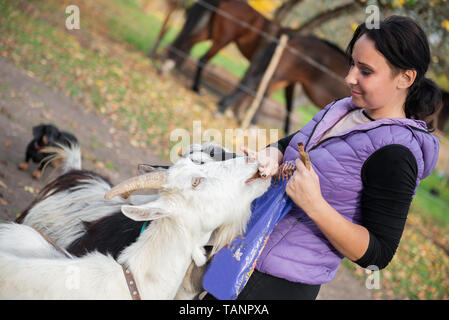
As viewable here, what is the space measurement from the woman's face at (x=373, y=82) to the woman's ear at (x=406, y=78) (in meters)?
0.01

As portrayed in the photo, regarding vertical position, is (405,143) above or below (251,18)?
below

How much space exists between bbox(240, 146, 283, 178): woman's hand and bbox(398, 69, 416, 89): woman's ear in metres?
0.65

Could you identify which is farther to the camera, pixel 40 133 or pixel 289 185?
pixel 40 133

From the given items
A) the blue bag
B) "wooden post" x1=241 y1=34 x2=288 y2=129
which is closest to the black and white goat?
the blue bag

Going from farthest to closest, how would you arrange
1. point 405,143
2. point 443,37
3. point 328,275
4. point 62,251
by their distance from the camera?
point 443,37
point 62,251
point 328,275
point 405,143

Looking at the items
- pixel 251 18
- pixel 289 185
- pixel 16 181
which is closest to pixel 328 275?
pixel 289 185

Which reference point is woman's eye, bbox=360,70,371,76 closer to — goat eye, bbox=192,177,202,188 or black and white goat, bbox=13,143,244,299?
black and white goat, bbox=13,143,244,299

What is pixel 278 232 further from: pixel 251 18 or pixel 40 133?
pixel 251 18

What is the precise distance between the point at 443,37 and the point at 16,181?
413 inches

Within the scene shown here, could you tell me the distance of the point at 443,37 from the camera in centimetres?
1059

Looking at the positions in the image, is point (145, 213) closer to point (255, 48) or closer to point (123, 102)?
point (123, 102)

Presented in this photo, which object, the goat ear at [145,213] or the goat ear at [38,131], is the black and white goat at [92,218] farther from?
the goat ear at [38,131]

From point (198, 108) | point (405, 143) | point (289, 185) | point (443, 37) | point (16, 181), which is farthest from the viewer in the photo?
point (443, 37)
